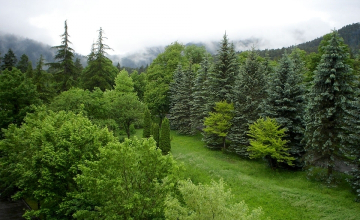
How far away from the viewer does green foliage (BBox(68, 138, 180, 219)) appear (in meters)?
11.2

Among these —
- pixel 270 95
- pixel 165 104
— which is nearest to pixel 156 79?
pixel 165 104

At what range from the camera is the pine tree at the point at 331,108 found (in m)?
17.1

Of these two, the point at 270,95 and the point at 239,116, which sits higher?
the point at 270,95

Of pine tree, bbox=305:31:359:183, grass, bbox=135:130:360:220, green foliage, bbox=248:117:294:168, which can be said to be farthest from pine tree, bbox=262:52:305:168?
grass, bbox=135:130:360:220

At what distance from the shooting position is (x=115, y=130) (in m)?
31.0

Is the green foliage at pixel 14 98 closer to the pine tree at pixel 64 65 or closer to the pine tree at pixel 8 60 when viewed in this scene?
the pine tree at pixel 64 65

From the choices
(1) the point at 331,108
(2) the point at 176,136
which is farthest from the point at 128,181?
(2) the point at 176,136

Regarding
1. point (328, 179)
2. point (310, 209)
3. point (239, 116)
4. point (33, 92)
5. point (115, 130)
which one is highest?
point (33, 92)

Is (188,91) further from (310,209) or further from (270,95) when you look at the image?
(310,209)

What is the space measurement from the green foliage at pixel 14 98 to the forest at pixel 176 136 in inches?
4.7

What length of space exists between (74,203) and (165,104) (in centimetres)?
2884

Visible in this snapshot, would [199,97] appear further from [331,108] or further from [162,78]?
[331,108]

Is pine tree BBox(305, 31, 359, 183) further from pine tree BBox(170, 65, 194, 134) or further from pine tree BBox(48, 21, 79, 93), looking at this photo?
pine tree BBox(48, 21, 79, 93)

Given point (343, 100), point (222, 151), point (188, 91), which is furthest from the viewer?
point (188, 91)
